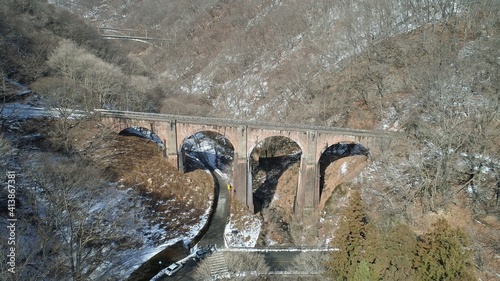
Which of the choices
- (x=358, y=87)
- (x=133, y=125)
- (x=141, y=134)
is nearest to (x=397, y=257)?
(x=133, y=125)

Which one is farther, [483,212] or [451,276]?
[483,212]

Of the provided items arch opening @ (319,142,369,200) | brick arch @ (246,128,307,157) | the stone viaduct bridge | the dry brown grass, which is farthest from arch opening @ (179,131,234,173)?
arch opening @ (319,142,369,200)

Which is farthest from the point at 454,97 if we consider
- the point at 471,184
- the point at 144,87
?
the point at 144,87

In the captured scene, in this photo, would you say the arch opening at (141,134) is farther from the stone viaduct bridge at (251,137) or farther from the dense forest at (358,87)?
the stone viaduct bridge at (251,137)

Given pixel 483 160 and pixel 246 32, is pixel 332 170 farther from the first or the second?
pixel 246 32

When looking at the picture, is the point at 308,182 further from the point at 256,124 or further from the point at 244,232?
the point at 244,232
